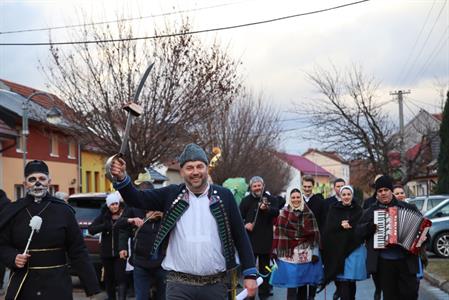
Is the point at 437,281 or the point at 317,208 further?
the point at 437,281

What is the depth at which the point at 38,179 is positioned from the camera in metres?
6.48

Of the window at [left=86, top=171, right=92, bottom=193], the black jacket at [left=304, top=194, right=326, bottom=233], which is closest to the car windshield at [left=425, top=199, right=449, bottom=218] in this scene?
the black jacket at [left=304, top=194, right=326, bottom=233]

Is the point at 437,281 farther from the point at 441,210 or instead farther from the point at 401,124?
the point at 401,124

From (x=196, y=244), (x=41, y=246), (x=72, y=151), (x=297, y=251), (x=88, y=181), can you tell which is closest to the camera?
(x=196, y=244)

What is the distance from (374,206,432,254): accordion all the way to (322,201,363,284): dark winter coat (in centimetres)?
144

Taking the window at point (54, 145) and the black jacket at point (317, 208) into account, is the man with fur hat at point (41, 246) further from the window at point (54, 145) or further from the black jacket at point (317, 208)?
the window at point (54, 145)

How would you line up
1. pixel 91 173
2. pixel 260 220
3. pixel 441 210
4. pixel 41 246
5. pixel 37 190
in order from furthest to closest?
1. pixel 91 173
2. pixel 441 210
3. pixel 260 220
4. pixel 37 190
5. pixel 41 246

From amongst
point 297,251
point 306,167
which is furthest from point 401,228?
point 306,167

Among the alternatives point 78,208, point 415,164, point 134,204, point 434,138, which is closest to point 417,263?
point 134,204

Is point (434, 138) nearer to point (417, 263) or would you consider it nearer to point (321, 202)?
point (321, 202)

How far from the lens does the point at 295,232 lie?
418 inches

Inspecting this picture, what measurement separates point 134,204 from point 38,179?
1252mm

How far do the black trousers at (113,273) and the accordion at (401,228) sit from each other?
4152 millimetres

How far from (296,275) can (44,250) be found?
4.94m
